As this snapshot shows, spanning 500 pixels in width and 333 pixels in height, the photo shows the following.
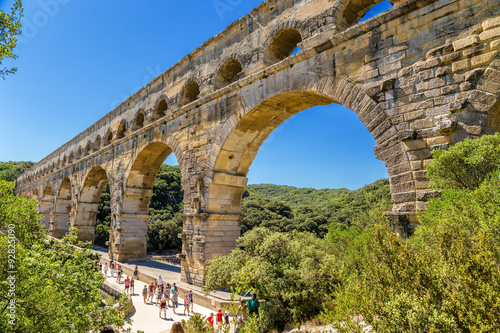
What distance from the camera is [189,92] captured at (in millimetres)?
10805

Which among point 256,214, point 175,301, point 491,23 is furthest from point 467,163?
point 256,214

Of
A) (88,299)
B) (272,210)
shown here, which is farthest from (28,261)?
(272,210)

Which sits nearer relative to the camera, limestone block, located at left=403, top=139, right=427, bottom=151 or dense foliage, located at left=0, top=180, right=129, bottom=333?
dense foliage, located at left=0, top=180, right=129, bottom=333

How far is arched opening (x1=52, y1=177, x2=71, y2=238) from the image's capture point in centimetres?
2244

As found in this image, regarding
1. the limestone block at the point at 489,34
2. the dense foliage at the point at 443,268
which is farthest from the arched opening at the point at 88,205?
the limestone block at the point at 489,34

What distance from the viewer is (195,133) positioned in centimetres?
930

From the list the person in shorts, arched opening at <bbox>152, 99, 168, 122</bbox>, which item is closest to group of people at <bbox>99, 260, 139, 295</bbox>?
the person in shorts

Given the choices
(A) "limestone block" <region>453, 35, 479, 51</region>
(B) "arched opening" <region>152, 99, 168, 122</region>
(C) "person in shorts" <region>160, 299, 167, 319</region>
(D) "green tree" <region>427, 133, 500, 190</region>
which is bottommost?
(C) "person in shorts" <region>160, 299, 167, 319</region>

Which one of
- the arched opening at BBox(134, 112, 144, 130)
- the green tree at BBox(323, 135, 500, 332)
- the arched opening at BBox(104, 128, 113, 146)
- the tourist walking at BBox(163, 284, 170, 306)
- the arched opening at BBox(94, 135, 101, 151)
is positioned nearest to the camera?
the green tree at BBox(323, 135, 500, 332)

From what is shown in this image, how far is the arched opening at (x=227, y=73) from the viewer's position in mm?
9195

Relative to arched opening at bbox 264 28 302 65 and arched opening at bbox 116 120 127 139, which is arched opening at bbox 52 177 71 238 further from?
arched opening at bbox 264 28 302 65

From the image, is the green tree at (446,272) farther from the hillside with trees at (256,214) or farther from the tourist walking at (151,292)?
the hillside with trees at (256,214)

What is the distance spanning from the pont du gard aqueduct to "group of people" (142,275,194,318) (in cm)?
55

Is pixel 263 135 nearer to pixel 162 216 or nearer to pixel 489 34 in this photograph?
pixel 489 34
